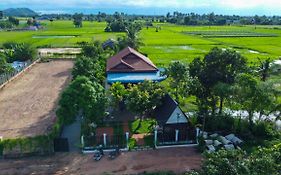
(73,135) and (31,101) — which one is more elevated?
(31,101)

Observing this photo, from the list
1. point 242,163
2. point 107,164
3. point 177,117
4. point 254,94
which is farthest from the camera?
point 177,117

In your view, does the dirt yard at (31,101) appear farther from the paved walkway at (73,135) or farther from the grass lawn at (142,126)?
the grass lawn at (142,126)

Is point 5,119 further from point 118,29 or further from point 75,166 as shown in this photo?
point 118,29

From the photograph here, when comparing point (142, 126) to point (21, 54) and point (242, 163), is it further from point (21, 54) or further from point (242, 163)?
point (21, 54)

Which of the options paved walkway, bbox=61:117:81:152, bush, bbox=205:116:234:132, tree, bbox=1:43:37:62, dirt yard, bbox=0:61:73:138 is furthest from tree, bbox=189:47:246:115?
tree, bbox=1:43:37:62

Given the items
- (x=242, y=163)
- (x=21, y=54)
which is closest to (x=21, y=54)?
(x=21, y=54)

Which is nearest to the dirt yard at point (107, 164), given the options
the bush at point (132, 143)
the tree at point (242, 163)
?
the bush at point (132, 143)

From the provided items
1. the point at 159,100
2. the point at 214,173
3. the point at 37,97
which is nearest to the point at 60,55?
the point at 37,97

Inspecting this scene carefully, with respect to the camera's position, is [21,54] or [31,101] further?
[21,54]
